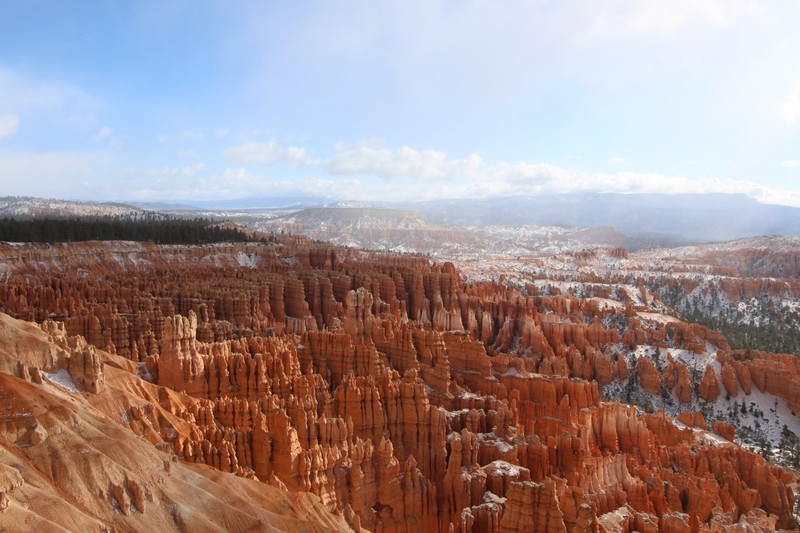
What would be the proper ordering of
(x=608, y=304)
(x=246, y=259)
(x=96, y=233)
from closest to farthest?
(x=246, y=259) < (x=608, y=304) < (x=96, y=233)

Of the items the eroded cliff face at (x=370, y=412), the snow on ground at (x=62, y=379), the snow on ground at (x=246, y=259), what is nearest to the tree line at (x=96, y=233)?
the snow on ground at (x=246, y=259)

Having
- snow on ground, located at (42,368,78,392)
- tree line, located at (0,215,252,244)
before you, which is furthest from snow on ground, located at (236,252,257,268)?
snow on ground, located at (42,368,78,392)

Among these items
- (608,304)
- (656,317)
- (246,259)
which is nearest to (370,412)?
(246,259)

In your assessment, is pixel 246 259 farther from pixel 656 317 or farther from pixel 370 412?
pixel 370 412

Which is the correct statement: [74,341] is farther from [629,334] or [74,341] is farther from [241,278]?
[629,334]

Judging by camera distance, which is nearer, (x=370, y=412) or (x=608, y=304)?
(x=370, y=412)

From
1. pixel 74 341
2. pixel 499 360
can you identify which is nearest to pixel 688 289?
pixel 499 360

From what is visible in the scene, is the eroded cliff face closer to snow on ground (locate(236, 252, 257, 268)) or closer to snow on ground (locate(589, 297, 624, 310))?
snow on ground (locate(236, 252, 257, 268))

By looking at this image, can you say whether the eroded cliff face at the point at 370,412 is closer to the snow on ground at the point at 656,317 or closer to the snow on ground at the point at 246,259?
the snow on ground at the point at 656,317
